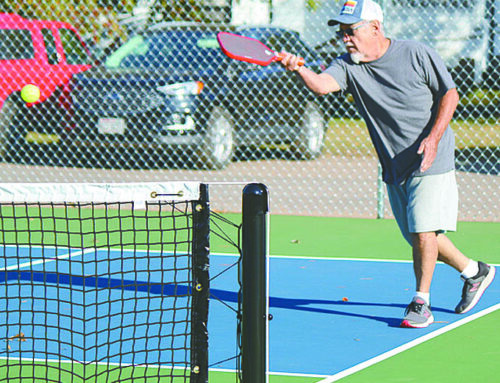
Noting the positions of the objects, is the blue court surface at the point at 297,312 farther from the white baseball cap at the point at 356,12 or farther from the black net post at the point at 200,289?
the white baseball cap at the point at 356,12

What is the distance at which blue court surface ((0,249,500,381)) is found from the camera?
4.98 meters

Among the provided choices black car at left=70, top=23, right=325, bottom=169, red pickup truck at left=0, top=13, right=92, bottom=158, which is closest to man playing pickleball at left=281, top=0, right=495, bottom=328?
black car at left=70, top=23, right=325, bottom=169

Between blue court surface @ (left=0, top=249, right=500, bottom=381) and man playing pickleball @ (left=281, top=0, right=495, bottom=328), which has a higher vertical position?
man playing pickleball @ (left=281, top=0, right=495, bottom=328)

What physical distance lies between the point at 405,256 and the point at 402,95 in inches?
102

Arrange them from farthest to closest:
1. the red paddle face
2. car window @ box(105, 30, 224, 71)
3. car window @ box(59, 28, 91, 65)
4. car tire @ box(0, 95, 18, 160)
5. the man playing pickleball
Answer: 1. car window @ box(59, 28, 91, 65)
2. car tire @ box(0, 95, 18, 160)
3. car window @ box(105, 30, 224, 71)
4. the man playing pickleball
5. the red paddle face

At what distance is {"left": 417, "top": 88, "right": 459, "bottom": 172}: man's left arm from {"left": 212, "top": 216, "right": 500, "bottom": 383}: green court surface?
38.5 inches

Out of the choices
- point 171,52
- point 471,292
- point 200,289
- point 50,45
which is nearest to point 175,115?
point 171,52

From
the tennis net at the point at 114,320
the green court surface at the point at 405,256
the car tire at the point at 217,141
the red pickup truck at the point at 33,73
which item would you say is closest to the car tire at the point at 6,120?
the red pickup truck at the point at 33,73

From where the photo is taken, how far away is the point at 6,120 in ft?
40.3

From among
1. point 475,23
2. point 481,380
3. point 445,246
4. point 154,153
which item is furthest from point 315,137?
point 475,23

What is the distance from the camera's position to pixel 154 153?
1250 cm

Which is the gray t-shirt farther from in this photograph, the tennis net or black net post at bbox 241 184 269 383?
black net post at bbox 241 184 269 383

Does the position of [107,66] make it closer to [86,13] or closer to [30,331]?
[86,13]

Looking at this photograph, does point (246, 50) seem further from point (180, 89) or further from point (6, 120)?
point (6, 120)
